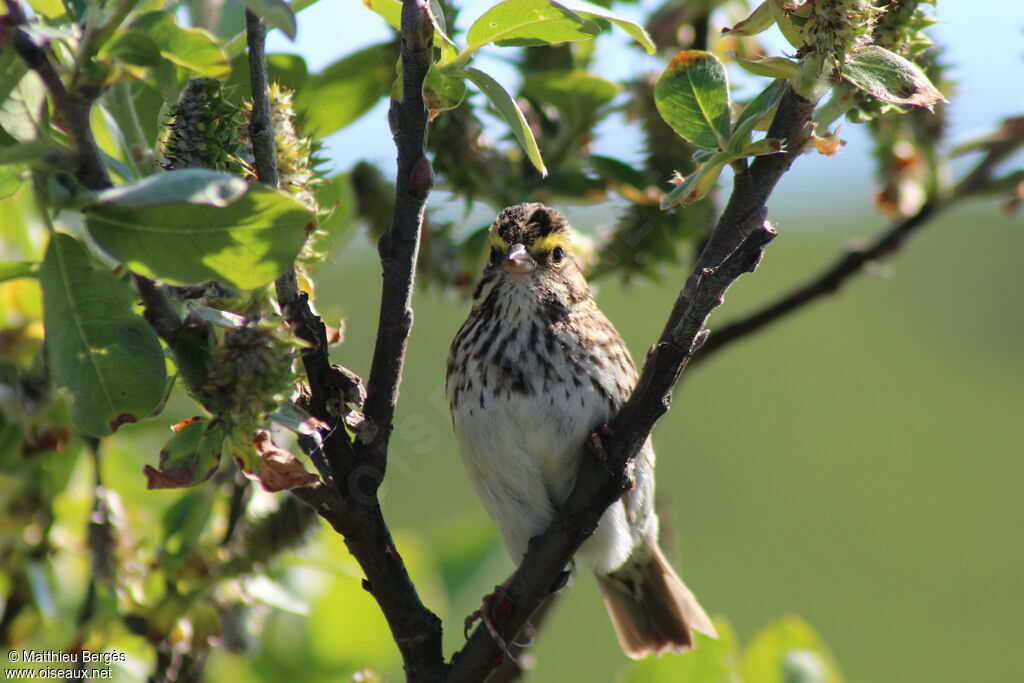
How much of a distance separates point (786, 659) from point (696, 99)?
140 centimetres

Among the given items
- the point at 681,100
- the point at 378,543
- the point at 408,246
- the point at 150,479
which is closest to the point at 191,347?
the point at 150,479

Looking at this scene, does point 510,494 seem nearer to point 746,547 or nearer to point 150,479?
point 150,479

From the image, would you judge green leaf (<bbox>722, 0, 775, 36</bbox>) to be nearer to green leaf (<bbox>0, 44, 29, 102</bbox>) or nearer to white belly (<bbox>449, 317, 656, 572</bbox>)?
green leaf (<bbox>0, 44, 29, 102</bbox>)

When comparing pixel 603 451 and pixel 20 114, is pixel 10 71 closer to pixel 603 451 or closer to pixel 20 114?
pixel 20 114

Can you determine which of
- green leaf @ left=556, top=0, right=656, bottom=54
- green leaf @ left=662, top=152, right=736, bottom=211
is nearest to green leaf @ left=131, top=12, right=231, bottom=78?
green leaf @ left=556, top=0, right=656, bottom=54

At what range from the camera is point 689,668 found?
8.21 ft

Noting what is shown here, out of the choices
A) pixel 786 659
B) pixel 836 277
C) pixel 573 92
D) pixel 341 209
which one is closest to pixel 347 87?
pixel 341 209

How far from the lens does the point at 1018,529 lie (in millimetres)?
14242

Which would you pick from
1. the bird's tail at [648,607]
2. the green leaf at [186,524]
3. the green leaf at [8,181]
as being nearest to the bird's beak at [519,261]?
the green leaf at [186,524]

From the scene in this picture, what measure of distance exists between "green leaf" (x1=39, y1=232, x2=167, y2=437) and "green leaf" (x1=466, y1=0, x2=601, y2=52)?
25.7 inches

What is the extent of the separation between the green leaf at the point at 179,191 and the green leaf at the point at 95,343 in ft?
0.61

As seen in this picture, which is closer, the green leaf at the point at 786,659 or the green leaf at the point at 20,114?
the green leaf at the point at 20,114

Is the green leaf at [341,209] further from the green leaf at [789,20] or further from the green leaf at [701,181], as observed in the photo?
the green leaf at [789,20]

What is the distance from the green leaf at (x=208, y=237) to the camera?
4.72 feet
